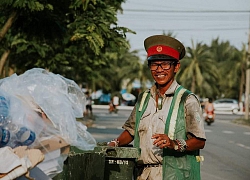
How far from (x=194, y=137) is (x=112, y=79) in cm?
6310

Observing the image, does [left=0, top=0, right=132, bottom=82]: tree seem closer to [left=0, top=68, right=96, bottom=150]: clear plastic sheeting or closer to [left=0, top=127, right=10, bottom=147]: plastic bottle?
[left=0, top=68, right=96, bottom=150]: clear plastic sheeting

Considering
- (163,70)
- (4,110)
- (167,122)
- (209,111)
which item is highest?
(163,70)

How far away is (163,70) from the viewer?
4816mm

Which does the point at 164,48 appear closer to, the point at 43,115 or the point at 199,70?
the point at 43,115

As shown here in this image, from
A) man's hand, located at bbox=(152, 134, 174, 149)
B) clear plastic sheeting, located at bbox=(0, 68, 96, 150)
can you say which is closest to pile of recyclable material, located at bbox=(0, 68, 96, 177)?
clear plastic sheeting, located at bbox=(0, 68, 96, 150)

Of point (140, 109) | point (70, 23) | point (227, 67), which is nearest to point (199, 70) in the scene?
point (227, 67)

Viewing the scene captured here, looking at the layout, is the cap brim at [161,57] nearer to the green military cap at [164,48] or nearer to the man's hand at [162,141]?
the green military cap at [164,48]

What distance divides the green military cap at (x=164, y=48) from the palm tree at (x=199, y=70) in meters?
59.4

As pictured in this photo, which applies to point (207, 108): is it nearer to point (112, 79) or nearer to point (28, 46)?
point (28, 46)

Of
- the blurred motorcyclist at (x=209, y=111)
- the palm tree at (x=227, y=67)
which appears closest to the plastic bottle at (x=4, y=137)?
the blurred motorcyclist at (x=209, y=111)

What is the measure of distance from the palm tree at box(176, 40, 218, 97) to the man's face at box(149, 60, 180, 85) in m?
59.4

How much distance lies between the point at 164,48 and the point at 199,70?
60.3 meters

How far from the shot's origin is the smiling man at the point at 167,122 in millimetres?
4641

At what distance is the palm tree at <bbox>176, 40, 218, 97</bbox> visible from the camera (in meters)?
64.7
